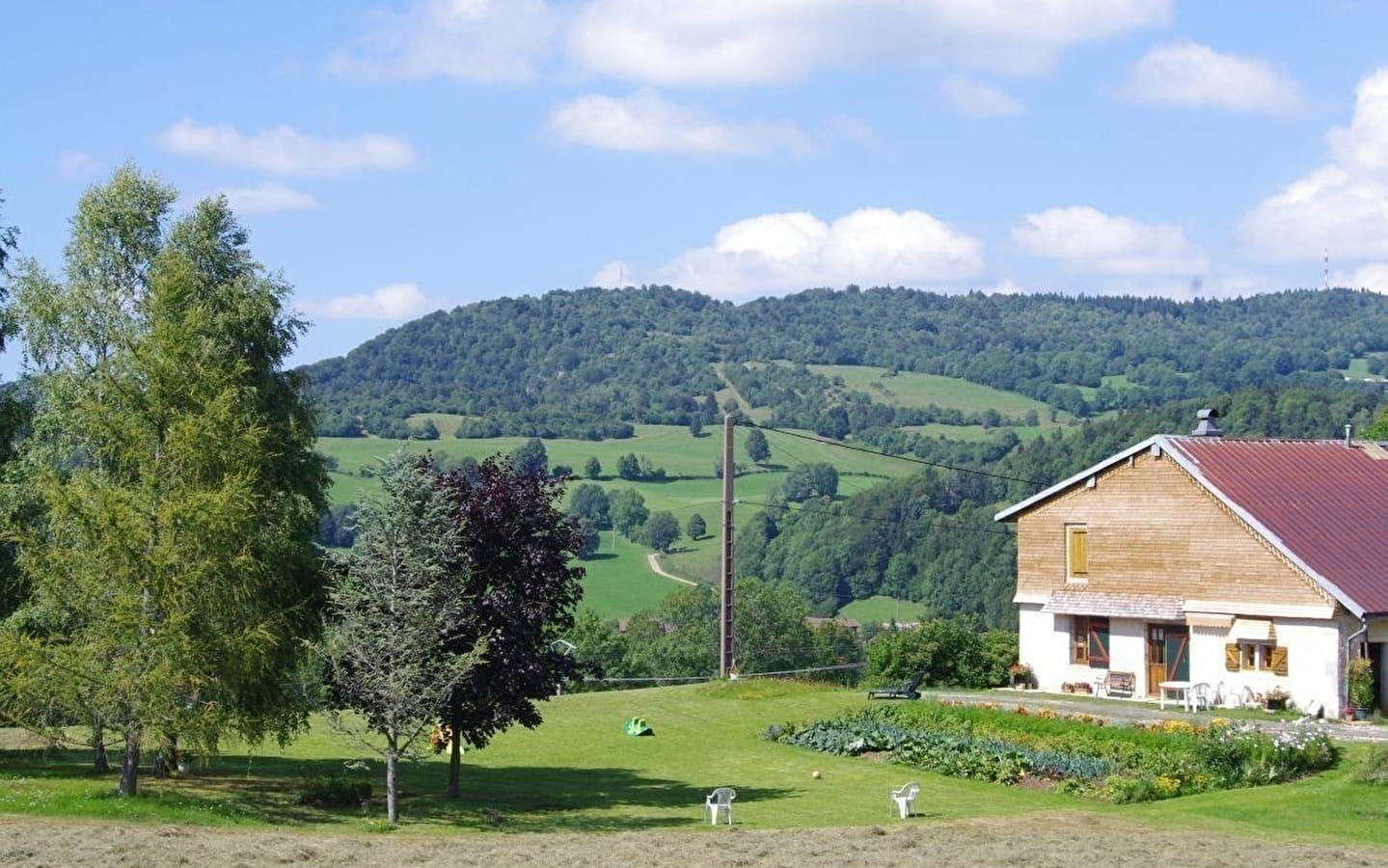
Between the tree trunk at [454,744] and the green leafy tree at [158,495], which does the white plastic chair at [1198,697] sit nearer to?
the tree trunk at [454,744]

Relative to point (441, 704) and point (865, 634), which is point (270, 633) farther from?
point (865, 634)

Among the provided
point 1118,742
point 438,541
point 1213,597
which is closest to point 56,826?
point 438,541

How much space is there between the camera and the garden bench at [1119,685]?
47344 millimetres

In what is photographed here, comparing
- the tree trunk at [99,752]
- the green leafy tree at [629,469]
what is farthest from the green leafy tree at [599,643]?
the green leafy tree at [629,469]

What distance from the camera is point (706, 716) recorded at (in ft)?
153

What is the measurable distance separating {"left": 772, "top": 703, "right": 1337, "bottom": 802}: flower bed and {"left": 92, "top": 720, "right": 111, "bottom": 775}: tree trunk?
55.0 ft

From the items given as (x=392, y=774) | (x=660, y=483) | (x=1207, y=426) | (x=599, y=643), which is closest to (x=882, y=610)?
(x=599, y=643)

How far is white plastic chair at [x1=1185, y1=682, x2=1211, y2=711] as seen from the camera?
43.1 meters

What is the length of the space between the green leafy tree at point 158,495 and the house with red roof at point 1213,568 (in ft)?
79.6

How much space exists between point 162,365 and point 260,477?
3.24 m

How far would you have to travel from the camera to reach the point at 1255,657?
44.1 m

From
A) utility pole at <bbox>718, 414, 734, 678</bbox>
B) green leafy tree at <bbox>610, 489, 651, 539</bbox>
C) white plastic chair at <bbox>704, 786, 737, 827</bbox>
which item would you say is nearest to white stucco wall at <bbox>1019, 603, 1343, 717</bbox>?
utility pole at <bbox>718, 414, 734, 678</bbox>

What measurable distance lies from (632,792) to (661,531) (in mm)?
122276

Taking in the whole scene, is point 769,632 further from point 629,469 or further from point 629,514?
point 629,469
